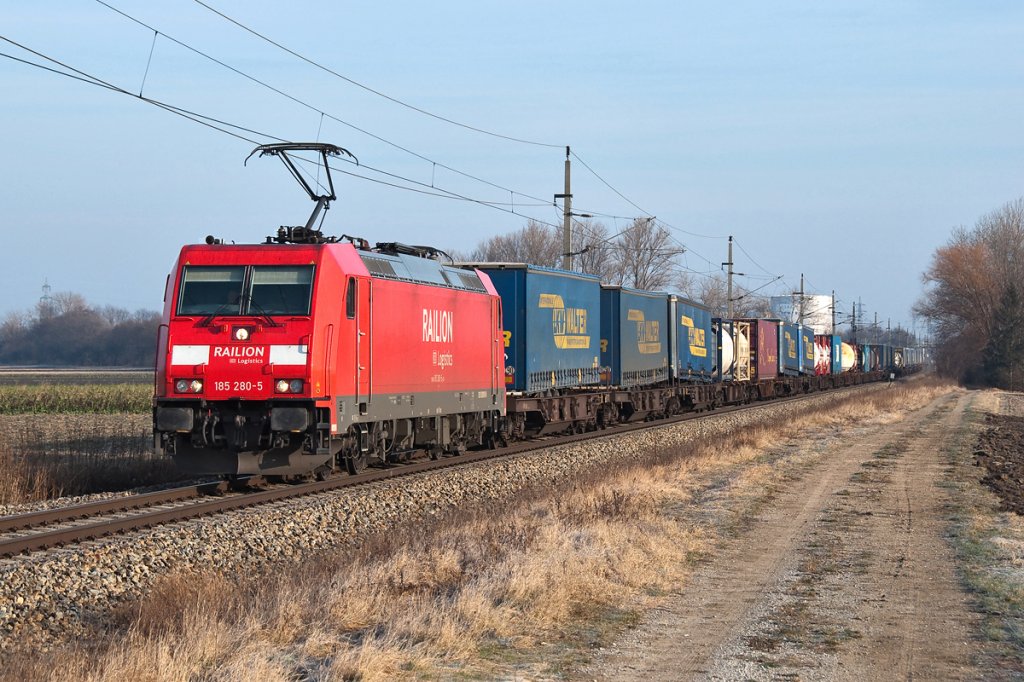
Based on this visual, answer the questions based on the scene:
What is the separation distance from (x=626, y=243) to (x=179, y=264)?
Result: 75.6m

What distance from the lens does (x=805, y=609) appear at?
8.72 metres

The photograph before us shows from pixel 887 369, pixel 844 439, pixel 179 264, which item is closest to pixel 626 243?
pixel 887 369

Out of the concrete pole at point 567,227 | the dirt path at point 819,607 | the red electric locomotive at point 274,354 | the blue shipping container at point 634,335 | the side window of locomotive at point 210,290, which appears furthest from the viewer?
the concrete pole at point 567,227

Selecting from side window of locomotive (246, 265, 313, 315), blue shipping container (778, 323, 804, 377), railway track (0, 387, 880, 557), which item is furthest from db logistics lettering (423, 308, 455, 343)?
blue shipping container (778, 323, 804, 377)

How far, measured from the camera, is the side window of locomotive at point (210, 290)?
15.4m

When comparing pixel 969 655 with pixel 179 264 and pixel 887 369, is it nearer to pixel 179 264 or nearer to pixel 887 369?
pixel 179 264

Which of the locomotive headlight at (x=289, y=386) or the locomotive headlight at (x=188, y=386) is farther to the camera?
the locomotive headlight at (x=188, y=386)

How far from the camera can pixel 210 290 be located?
50.8ft

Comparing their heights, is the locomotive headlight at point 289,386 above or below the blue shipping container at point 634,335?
below

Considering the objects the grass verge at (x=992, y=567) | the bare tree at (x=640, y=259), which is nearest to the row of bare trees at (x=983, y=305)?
the bare tree at (x=640, y=259)

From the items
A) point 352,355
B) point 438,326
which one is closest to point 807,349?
point 438,326

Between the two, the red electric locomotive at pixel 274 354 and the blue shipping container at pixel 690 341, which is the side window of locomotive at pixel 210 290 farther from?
the blue shipping container at pixel 690 341

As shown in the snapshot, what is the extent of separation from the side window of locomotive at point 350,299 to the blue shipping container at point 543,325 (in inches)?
330

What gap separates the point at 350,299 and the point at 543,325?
946cm
